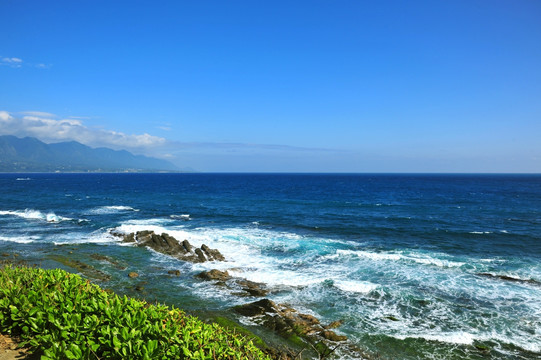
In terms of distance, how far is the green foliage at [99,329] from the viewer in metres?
5.64

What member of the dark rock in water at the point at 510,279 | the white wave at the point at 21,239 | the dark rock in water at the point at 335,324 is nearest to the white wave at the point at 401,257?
the dark rock in water at the point at 510,279

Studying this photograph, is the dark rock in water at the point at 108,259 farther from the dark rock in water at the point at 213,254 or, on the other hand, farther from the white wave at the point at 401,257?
the white wave at the point at 401,257

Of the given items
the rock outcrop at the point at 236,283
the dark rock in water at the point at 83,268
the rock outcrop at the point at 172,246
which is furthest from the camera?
the rock outcrop at the point at 172,246

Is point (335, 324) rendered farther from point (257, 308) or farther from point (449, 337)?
point (449, 337)

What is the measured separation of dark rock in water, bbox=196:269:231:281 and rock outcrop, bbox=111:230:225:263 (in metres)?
3.71

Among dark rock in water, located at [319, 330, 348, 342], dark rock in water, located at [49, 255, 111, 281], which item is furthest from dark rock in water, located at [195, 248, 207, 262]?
dark rock in water, located at [319, 330, 348, 342]

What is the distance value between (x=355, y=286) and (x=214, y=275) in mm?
9592

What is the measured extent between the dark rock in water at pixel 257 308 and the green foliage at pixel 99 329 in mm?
8432

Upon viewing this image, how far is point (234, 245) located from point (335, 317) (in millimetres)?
15831

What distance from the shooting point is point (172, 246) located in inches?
1113

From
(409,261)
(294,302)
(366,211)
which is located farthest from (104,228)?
(366,211)

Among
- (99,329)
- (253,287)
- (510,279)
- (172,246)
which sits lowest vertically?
(253,287)

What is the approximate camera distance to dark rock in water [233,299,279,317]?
15609 millimetres

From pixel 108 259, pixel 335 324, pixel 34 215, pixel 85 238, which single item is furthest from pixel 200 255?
pixel 34 215
